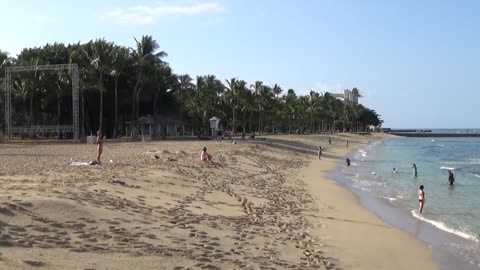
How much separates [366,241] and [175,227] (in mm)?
4987

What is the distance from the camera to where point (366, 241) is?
480 inches

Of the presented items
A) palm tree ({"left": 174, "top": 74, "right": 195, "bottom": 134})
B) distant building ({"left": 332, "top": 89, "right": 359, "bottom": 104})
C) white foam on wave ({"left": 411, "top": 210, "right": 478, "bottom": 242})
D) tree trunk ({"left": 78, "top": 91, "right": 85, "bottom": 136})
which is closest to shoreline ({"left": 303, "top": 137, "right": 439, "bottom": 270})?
white foam on wave ({"left": 411, "top": 210, "right": 478, "bottom": 242})

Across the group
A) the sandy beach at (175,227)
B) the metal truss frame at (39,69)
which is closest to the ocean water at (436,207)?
the sandy beach at (175,227)

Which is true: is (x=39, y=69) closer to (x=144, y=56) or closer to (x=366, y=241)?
(x=144, y=56)

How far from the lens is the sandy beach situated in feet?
25.3

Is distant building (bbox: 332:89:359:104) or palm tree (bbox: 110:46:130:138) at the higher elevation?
distant building (bbox: 332:89:359:104)

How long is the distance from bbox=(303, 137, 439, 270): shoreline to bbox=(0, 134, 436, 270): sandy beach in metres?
0.03

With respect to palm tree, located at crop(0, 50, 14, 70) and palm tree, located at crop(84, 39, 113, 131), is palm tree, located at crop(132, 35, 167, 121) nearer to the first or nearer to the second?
palm tree, located at crop(84, 39, 113, 131)

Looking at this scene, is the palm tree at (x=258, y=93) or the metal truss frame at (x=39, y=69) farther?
the palm tree at (x=258, y=93)

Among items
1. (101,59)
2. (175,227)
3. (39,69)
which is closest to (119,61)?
(101,59)

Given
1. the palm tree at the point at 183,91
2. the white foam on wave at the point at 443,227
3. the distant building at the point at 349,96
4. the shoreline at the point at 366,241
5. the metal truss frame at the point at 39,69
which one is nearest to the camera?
the shoreline at the point at 366,241

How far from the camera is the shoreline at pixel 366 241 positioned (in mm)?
10237

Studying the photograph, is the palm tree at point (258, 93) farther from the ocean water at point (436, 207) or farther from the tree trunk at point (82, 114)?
the ocean water at point (436, 207)

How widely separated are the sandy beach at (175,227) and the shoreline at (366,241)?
3 centimetres
